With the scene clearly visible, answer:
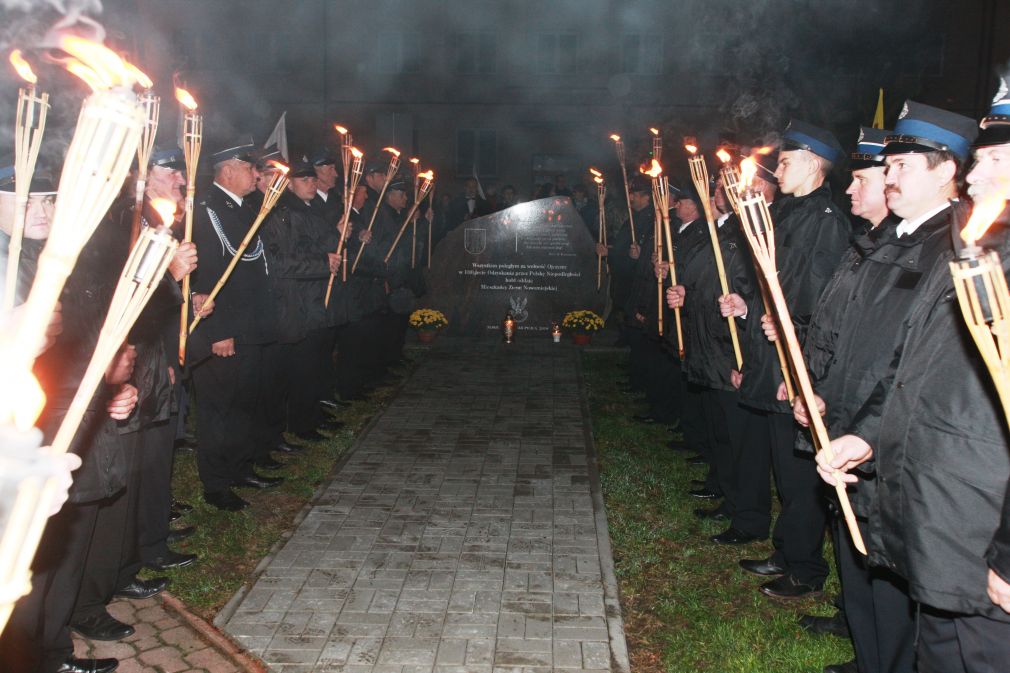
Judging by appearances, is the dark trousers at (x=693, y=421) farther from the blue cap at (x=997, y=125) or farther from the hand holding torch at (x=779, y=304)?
the blue cap at (x=997, y=125)

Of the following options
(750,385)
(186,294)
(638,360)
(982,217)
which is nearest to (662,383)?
(638,360)

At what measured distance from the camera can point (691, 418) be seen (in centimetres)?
744

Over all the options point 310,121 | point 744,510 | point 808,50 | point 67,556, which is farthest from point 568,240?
point 310,121

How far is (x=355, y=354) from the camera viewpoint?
9.41 meters

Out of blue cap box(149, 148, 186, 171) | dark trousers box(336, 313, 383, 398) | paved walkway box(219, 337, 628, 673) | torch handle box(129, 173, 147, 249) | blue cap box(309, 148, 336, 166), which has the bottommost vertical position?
paved walkway box(219, 337, 628, 673)

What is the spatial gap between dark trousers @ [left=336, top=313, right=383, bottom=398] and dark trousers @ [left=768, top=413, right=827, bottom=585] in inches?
217

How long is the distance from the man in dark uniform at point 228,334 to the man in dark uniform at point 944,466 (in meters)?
4.22

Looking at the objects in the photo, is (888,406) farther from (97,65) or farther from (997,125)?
(97,65)

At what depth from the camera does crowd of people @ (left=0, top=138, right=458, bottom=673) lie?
3.35 meters

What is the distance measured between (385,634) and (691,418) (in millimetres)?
4128

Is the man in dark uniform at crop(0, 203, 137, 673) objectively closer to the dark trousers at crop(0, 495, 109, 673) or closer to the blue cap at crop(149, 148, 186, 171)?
the dark trousers at crop(0, 495, 109, 673)

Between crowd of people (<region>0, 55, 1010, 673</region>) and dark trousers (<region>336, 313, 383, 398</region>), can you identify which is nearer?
crowd of people (<region>0, 55, 1010, 673</region>)

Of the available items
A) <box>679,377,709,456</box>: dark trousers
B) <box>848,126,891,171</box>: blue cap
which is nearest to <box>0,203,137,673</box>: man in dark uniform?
<box>848,126,891,171</box>: blue cap

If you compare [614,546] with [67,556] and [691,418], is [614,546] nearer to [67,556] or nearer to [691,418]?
[691,418]
